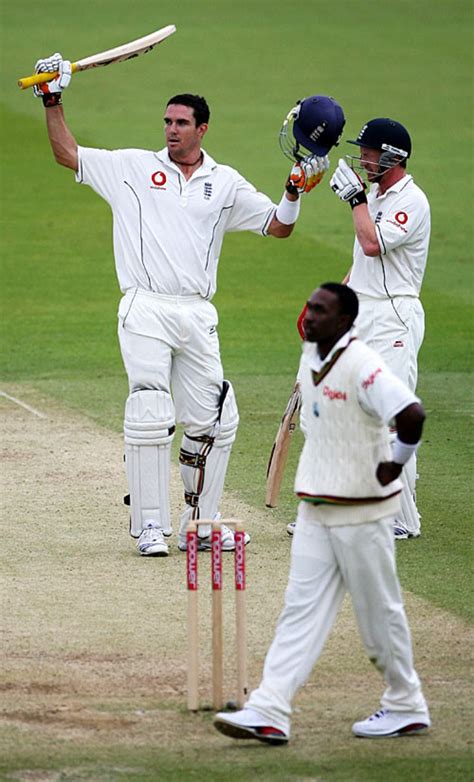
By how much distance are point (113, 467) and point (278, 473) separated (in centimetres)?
184

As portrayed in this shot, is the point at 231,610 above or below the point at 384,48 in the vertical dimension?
below

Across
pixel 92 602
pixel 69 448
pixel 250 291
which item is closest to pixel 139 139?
pixel 250 291

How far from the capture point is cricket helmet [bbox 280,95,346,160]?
30.5 ft

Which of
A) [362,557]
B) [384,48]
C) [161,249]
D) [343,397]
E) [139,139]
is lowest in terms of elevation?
[362,557]

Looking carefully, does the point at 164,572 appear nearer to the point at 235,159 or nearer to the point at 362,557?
the point at 362,557

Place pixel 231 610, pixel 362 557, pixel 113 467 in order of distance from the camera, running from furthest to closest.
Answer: pixel 113 467
pixel 231 610
pixel 362 557

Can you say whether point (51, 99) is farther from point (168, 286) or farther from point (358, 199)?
point (358, 199)

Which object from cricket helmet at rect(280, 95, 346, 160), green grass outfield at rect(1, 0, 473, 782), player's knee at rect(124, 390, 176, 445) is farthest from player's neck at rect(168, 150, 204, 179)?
green grass outfield at rect(1, 0, 473, 782)

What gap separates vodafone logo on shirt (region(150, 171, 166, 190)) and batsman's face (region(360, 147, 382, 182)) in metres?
1.12

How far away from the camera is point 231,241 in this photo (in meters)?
21.6

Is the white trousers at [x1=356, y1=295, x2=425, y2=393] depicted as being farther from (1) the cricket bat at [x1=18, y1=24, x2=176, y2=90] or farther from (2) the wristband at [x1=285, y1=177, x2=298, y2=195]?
(1) the cricket bat at [x1=18, y1=24, x2=176, y2=90]

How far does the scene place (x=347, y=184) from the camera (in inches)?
362

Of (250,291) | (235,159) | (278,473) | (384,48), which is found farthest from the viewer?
(384,48)

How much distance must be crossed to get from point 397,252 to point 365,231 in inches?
14.1
